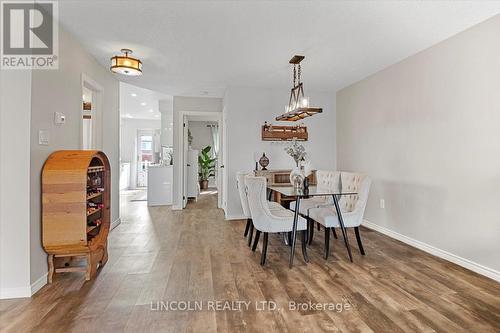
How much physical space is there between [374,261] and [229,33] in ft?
9.60

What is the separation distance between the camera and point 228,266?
2650 millimetres

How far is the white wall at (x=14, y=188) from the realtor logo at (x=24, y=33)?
13 centimetres

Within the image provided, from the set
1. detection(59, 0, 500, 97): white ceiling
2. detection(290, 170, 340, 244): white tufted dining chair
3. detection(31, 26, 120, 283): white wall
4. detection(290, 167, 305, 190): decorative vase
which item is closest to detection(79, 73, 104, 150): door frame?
detection(31, 26, 120, 283): white wall

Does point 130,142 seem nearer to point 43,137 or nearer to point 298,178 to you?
point 43,137

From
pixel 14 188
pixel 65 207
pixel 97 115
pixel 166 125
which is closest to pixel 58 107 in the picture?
pixel 14 188

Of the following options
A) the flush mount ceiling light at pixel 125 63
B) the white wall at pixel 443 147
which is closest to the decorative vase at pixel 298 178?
the white wall at pixel 443 147

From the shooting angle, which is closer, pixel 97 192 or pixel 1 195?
pixel 1 195

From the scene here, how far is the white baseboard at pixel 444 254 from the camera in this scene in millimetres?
2404

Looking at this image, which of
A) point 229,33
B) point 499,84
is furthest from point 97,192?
point 499,84

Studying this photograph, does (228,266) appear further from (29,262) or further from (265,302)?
(29,262)

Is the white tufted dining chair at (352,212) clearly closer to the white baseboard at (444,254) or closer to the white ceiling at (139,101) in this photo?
the white baseboard at (444,254)

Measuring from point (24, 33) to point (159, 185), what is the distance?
14.2 feet

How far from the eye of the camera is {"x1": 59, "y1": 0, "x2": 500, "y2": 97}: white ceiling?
2.27 m

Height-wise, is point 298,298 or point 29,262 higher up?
point 29,262
